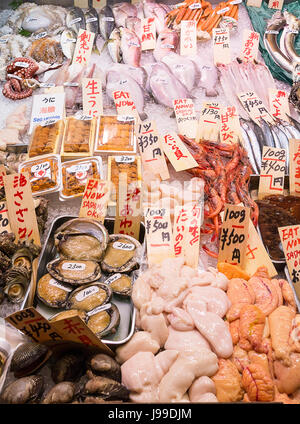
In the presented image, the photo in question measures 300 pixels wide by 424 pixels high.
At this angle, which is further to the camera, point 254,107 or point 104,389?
point 254,107

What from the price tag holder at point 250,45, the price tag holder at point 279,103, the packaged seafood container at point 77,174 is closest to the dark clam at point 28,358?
the packaged seafood container at point 77,174

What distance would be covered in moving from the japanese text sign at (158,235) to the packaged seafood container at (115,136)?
73 cm

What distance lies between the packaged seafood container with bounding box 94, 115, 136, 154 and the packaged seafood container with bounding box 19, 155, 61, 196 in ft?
1.20

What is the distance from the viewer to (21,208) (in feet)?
8.44

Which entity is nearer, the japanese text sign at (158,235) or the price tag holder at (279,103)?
the japanese text sign at (158,235)

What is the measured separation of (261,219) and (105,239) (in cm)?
118

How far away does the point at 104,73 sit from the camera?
3986mm

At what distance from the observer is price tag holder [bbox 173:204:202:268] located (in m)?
2.56

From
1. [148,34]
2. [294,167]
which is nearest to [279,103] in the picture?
[294,167]

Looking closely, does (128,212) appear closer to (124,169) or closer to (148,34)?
(124,169)

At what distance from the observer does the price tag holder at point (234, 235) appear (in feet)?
8.32

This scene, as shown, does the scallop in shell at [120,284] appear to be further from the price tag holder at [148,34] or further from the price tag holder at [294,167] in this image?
the price tag holder at [148,34]

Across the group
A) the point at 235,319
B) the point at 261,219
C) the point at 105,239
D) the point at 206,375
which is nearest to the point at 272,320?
the point at 235,319

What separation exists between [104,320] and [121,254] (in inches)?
19.9
